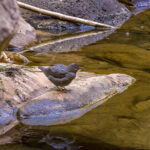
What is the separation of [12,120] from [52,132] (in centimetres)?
53

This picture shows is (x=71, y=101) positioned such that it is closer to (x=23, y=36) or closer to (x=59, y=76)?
(x=59, y=76)

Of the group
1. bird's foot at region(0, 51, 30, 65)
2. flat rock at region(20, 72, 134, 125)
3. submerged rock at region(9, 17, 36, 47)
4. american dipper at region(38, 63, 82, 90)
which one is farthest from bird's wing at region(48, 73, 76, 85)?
submerged rock at region(9, 17, 36, 47)

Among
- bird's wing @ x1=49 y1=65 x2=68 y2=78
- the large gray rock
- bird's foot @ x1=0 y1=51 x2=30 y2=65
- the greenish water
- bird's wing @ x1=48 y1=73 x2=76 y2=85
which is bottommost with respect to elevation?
the greenish water

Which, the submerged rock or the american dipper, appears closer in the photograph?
the american dipper

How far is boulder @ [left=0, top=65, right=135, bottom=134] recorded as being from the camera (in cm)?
393

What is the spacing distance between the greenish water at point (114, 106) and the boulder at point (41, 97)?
16 centimetres

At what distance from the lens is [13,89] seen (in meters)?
4.11

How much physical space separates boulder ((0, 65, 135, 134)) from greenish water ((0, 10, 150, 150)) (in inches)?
6.4

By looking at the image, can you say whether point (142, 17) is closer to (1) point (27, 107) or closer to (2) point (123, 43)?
(2) point (123, 43)

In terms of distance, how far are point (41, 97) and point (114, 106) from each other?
1040 mm

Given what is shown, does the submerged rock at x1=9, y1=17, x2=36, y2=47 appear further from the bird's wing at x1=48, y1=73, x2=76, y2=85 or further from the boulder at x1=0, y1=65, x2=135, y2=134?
the bird's wing at x1=48, y1=73, x2=76, y2=85

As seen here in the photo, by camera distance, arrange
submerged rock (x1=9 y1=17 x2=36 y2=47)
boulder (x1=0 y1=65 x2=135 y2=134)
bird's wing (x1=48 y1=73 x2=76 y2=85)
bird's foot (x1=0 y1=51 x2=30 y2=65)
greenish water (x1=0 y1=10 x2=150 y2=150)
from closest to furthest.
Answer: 1. greenish water (x1=0 y1=10 x2=150 y2=150)
2. boulder (x1=0 y1=65 x2=135 y2=134)
3. bird's wing (x1=48 y1=73 x2=76 y2=85)
4. bird's foot (x1=0 y1=51 x2=30 y2=65)
5. submerged rock (x1=9 y1=17 x2=36 y2=47)

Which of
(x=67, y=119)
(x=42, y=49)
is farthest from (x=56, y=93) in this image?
(x=42, y=49)

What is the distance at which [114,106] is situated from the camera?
4.49 m
